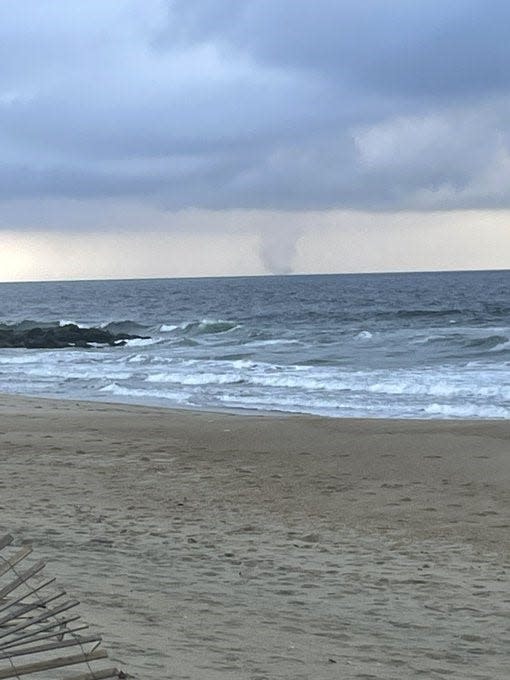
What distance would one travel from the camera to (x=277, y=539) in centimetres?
852

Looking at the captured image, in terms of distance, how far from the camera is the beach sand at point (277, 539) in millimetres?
5566

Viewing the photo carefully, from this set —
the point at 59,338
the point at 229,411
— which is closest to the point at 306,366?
the point at 229,411

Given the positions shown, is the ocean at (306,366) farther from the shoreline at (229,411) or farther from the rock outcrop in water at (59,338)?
the rock outcrop in water at (59,338)

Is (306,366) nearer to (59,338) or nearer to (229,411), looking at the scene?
(229,411)

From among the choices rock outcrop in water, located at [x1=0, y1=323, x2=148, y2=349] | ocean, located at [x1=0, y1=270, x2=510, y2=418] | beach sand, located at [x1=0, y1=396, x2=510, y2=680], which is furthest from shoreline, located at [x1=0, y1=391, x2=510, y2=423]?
rock outcrop in water, located at [x1=0, y1=323, x2=148, y2=349]

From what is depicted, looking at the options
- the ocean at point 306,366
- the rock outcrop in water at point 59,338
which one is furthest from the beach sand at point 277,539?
the rock outcrop in water at point 59,338

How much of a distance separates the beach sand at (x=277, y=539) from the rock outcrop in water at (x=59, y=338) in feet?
84.8

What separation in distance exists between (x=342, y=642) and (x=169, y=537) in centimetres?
299

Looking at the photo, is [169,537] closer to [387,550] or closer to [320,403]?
[387,550]

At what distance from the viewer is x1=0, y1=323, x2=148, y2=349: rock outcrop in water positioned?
41.0 meters

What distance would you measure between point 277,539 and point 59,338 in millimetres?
35100

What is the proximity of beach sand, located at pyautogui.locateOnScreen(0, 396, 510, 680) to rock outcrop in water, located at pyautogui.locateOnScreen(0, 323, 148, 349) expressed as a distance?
25850 mm

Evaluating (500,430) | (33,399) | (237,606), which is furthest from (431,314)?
(237,606)

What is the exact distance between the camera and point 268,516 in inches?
375
